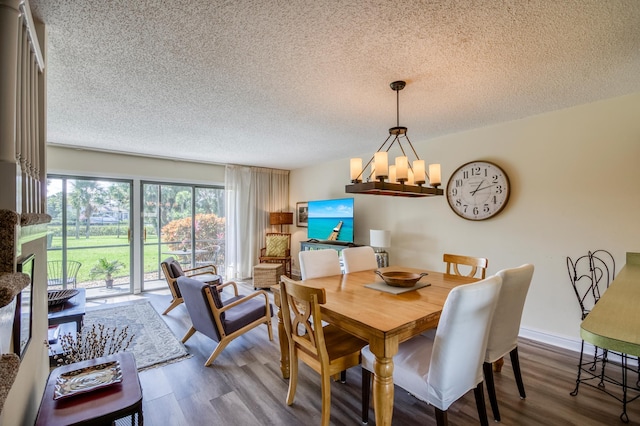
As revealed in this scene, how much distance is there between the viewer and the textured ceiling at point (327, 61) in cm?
156

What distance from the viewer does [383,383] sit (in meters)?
1.60

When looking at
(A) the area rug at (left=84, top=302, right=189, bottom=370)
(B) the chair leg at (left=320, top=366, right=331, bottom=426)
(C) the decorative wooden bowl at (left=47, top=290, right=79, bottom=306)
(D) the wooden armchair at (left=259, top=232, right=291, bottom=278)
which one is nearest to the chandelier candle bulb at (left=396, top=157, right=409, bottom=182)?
(B) the chair leg at (left=320, top=366, right=331, bottom=426)

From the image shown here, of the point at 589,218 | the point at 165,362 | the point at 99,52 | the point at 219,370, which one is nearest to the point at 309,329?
the point at 219,370

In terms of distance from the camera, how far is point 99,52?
196 centimetres

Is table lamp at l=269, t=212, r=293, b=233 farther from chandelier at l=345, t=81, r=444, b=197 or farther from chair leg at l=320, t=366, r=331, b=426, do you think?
chair leg at l=320, t=366, r=331, b=426

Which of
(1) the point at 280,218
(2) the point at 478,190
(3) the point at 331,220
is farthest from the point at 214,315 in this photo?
(1) the point at 280,218

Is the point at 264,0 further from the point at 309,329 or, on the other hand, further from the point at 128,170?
the point at 128,170

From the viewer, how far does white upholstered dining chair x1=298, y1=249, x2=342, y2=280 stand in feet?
9.50

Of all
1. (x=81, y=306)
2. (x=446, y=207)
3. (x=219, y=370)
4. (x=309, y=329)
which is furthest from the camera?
(x=446, y=207)

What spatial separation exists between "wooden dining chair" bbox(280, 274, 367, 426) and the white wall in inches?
91.2

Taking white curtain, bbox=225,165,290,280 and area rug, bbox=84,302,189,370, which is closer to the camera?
area rug, bbox=84,302,189,370

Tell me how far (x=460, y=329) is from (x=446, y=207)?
8.70 ft

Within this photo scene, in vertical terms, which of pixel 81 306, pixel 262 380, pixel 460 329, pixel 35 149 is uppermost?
pixel 35 149

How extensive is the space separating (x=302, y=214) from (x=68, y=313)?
4301 millimetres
